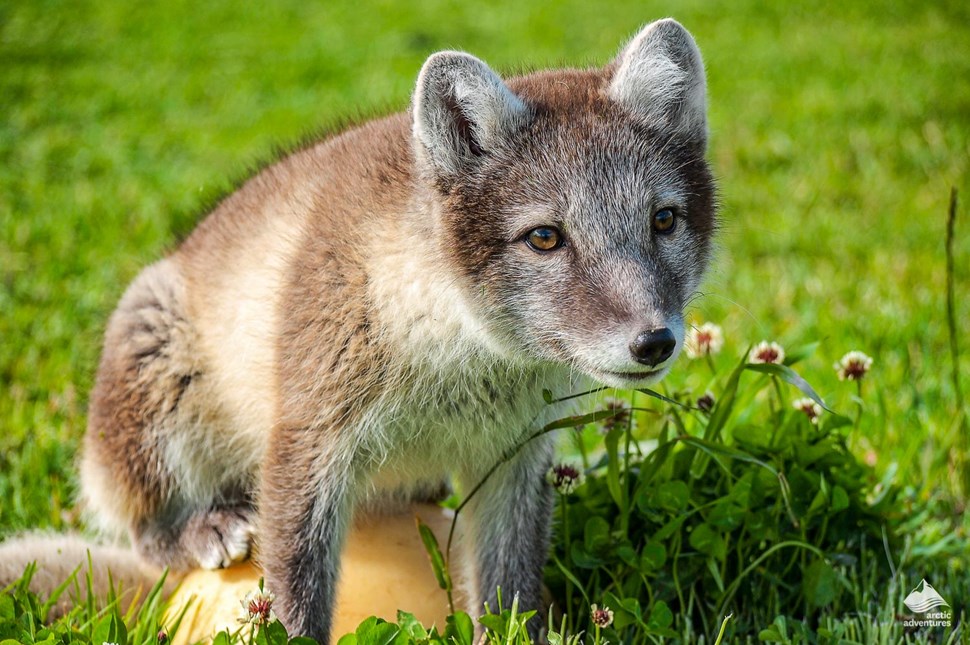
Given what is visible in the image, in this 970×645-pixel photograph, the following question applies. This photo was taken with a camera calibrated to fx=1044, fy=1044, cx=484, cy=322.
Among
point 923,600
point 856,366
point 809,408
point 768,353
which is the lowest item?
point 923,600

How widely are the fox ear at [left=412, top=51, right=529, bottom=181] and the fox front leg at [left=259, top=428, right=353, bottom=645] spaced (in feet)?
3.63

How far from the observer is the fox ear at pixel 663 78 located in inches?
142

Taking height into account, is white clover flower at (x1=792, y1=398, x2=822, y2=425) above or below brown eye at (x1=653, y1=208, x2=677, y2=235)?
below

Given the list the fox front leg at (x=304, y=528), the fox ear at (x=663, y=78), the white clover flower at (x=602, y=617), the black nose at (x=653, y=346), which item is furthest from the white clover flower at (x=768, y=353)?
the fox front leg at (x=304, y=528)

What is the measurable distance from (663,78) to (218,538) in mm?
2506

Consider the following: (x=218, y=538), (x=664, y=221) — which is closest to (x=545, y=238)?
(x=664, y=221)

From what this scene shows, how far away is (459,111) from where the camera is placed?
3.53 meters

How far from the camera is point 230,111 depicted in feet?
38.0

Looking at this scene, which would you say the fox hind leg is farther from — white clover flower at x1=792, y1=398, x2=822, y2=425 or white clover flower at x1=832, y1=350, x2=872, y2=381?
white clover flower at x1=832, y1=350, x2=872, y2=381

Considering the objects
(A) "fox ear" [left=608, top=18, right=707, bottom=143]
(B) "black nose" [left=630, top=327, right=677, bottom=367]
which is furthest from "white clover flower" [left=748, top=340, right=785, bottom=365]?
(B) "black nose" [left=630, top=327, right=677, bottom=367]

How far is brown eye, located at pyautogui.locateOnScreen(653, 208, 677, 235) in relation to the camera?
349cm

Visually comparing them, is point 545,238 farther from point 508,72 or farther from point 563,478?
point 508,72

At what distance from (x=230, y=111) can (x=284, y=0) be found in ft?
18.6

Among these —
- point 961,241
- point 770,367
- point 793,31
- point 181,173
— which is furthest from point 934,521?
point 793,31
